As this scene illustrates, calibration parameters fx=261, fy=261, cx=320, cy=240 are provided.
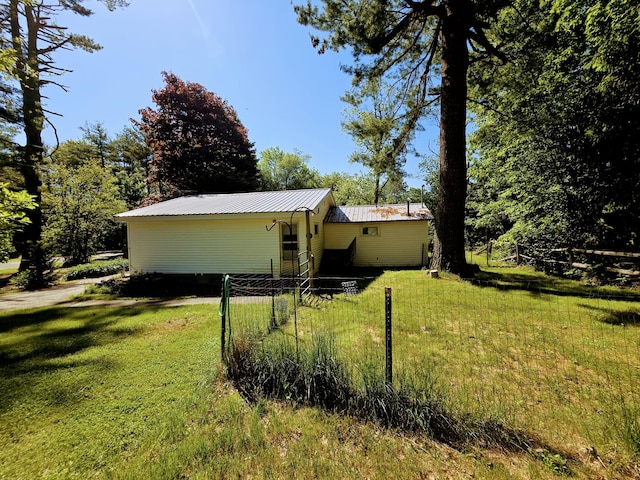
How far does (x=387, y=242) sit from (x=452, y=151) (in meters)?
5.89

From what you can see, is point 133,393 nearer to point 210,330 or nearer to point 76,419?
point 76,419

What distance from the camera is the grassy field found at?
7.67 feet

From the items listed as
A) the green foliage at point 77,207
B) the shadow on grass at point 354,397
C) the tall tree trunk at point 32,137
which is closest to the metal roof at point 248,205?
the tall tree trunk at point 32,137

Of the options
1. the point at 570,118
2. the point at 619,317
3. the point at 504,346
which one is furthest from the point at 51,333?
the point at 570,118

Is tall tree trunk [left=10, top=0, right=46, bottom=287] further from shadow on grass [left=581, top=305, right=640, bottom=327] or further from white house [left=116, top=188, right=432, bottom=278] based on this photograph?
shadow on grass [left=581, top=305, right=640, bottom=327]

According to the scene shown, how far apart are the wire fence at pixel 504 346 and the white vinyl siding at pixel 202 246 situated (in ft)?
12.1

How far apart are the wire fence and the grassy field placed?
0.03 meters

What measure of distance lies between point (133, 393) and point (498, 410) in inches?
182

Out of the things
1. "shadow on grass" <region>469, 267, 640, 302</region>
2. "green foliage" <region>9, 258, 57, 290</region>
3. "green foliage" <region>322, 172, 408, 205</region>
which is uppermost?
"green foliage" <region>322, 172, 408, 205</region>

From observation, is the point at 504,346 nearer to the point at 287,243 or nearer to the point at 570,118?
the point at 287,243

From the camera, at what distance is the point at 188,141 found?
2248 centimetres

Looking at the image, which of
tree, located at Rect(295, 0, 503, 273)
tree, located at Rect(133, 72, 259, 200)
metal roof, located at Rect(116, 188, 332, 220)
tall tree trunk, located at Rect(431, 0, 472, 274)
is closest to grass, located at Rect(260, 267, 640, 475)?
tall tree trunk, located at Rect(431, 0, 472, 274)

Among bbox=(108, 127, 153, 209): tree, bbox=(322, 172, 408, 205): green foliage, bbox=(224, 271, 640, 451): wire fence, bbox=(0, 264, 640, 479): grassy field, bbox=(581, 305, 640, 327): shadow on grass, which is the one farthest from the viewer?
bbox=(322, 172, 408, 205): green foliage

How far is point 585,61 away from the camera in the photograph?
7.93m
